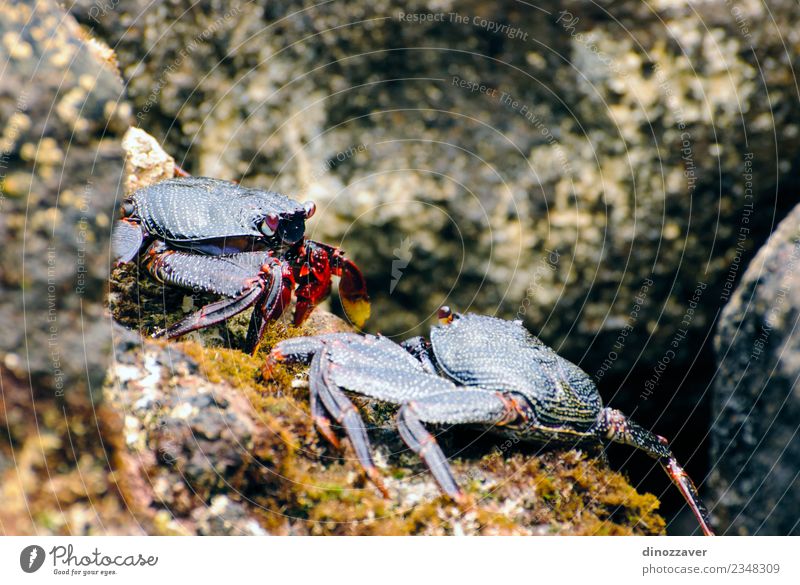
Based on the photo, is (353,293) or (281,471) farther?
(353,293)

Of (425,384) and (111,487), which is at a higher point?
(425,384)

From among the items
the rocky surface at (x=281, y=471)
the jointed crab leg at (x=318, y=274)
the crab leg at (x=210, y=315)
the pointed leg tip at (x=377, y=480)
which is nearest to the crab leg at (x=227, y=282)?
the crab leg at (x=210, y=315)

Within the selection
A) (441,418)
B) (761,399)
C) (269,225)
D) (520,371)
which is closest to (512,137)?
(761,399)

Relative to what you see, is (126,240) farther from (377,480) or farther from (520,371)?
(520,371)

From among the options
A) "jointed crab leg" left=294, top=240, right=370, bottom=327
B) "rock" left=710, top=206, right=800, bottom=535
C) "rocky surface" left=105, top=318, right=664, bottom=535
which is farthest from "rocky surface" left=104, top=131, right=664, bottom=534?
"rock" left=710, top=206, right=800, bottom=535

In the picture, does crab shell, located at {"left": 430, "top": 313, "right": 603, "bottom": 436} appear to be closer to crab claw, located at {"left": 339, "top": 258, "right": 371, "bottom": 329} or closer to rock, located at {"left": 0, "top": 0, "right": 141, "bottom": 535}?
crab claw, located at {"left": 339, "top": 258, "right": 371, "bottom": 329}

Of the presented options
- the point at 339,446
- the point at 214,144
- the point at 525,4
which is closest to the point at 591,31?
the point at 525,4

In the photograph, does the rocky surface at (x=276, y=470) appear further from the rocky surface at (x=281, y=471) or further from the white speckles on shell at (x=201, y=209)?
the white speckles on shell at (x=201, y=209)
